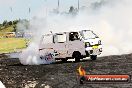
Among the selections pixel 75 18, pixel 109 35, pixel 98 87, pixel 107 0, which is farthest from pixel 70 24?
pixel 98 87

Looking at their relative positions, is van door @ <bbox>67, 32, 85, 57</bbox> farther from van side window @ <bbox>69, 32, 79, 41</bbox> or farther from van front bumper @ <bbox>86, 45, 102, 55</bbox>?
van front bumper @ <bbox>86, 45, 102, 55</bbox>

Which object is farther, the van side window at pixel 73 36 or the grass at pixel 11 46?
the grass at pixel 11 46

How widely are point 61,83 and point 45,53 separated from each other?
10.7 metres

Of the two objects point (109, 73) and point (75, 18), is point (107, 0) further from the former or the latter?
point (109, 73)

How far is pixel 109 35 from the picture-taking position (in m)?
36.8

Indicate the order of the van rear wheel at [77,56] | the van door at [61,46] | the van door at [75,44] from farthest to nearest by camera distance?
the van door at [61,46] < the van rear wheel at [77,56] < the van door at [75,44]

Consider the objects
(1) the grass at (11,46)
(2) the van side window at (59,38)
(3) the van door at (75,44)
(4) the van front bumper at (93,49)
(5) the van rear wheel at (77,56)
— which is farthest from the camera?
(1) the grass at (11,46)

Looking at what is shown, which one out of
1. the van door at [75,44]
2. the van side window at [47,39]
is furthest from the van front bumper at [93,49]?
the van side window at [47,39]

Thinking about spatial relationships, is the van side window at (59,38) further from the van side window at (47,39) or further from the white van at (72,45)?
the van side window at (47,39)

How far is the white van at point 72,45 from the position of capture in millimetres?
26578

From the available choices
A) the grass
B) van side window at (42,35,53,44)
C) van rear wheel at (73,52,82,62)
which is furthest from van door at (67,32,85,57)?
the grass

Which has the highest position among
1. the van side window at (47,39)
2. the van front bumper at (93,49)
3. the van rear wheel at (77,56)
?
the van side window at (47,39)

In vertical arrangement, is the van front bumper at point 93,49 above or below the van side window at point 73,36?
below

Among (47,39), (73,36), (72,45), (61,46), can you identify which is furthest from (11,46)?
(72,45)
